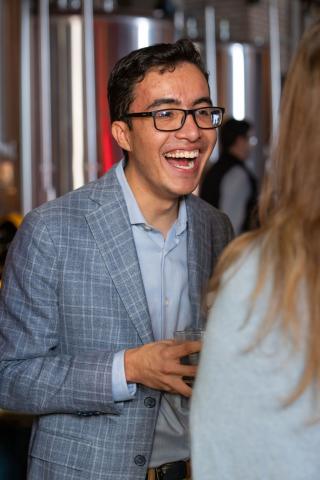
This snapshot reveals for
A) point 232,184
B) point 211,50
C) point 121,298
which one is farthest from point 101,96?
point 121,298

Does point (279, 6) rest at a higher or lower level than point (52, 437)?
higher

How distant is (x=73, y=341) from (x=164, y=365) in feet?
0.81

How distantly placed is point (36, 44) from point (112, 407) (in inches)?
204

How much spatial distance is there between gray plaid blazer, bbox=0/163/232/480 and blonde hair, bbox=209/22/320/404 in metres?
0.74

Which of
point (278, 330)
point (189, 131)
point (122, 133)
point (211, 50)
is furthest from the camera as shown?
point (211, 50)

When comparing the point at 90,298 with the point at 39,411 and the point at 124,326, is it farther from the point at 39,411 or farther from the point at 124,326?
the point at 39,411

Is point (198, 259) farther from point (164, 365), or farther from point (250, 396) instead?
point (250, 396)

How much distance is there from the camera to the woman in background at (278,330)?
111cm

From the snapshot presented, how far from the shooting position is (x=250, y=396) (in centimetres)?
114

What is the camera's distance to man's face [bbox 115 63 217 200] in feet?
6.44

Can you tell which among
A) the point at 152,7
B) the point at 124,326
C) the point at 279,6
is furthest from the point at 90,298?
the point at 279,6

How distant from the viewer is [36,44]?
664cm

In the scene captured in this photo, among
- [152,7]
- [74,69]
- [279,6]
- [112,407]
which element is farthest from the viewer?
[279,6]

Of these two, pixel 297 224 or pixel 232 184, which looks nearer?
pixel 297 224
